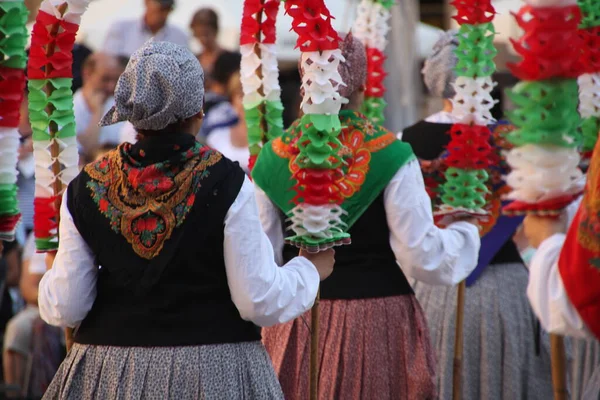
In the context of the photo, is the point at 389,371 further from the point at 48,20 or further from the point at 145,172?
the point at 48,20

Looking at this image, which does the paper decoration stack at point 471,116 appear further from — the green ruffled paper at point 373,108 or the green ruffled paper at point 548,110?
the green ruffled paper at point 548,110

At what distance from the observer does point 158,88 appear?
2719 mm

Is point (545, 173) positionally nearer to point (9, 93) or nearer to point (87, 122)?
point (9, 93)

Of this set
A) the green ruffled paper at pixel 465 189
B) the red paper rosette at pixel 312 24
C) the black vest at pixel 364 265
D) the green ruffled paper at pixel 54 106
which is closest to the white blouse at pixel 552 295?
the red paper rosette at pixel 312 24

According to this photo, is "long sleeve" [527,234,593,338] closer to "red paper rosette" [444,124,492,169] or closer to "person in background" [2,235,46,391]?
"red paper rosette" [444,124,492,169]

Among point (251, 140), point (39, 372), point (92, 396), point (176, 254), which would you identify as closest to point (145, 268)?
point (176, 254)

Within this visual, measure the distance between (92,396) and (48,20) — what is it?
4.21ft

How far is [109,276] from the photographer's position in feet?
9.42

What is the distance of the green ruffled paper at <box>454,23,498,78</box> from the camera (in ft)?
12.3

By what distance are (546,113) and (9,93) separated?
1.61 m

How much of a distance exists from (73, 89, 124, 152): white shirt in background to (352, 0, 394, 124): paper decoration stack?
279 centimetres

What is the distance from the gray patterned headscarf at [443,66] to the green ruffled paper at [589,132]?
1.29m

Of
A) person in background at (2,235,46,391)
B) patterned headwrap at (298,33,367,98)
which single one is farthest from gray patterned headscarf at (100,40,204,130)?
person in background at (2,235,46,391)

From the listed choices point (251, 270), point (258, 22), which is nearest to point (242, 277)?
point (251, 270)
